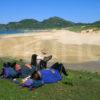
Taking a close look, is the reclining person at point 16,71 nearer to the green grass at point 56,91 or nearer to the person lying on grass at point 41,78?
the green grass at point 56,91

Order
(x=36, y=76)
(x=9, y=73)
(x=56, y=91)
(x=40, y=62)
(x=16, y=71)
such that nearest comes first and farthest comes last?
(x=56, y=91) < (x=36, y=76) < (x=9, y=73) < (x=16, y=71) < (x=40, y=62)

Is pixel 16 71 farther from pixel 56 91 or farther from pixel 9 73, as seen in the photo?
pixel 56 91

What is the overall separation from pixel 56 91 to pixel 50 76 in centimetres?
152

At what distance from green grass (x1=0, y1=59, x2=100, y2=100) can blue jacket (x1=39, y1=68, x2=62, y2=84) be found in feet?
Answer: 1.07

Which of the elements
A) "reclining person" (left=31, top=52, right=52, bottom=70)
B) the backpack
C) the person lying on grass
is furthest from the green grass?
"reclining person" (left=31, top=52, right=52, bottom=70)

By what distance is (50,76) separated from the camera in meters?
17.9

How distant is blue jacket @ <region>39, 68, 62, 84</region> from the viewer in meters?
17.6

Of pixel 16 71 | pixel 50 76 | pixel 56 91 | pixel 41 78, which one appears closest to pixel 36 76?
pixel 41 78

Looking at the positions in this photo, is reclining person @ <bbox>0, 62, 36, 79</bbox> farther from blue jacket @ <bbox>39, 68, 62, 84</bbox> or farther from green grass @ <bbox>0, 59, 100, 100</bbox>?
blue jacket @ <bbox>39, 68, 62, 84</bbox>

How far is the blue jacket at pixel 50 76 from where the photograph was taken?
17.6m

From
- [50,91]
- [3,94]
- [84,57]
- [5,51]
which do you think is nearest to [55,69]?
[50,91]

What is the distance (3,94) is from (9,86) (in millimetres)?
1604

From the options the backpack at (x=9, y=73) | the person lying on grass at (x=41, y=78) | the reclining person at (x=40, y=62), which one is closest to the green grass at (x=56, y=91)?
the person lying on grass at (x=41, y=78)

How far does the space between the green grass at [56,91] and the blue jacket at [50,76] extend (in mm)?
326
